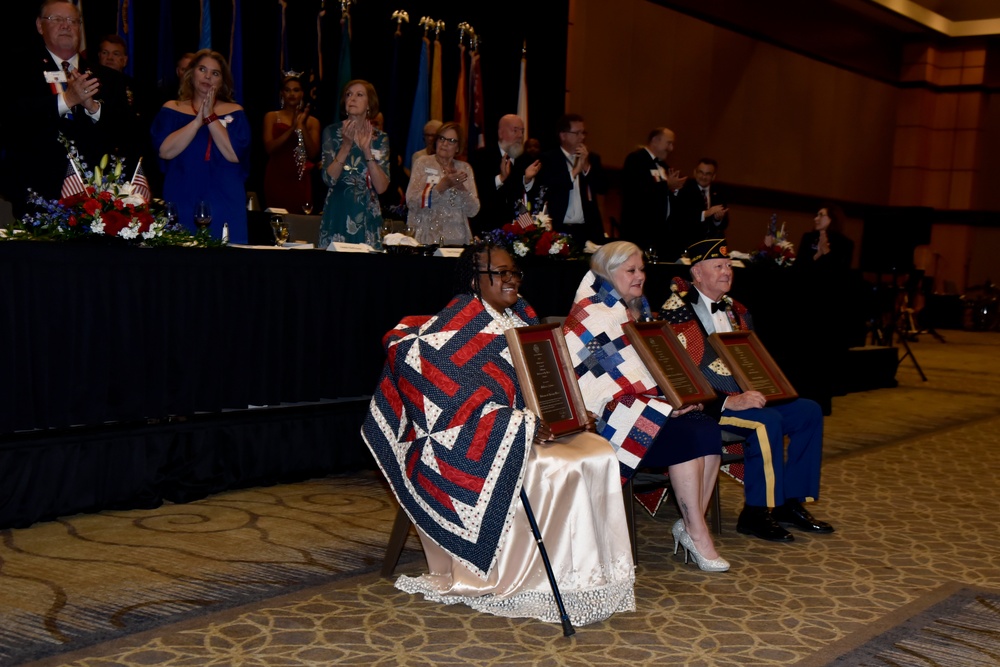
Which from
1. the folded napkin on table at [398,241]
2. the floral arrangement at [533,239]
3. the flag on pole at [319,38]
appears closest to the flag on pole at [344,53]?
the flag on pole at [319,38]

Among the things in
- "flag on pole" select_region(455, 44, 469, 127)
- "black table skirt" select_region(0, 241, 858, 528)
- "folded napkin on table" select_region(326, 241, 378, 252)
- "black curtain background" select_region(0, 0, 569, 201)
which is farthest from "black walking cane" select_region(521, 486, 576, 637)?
"flag on pole" select_region(455, 44, 469, 127)

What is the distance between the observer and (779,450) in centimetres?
466

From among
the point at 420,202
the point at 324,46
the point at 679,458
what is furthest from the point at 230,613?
the point at 324,46

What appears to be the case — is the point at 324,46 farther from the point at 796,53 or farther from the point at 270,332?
the point at 796,53

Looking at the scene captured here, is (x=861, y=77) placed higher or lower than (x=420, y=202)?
higher

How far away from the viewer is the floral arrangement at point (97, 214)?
4.28 meters

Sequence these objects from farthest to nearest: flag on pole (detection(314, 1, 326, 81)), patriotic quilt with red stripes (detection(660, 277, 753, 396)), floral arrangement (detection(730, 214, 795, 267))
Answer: flag on pole (detection(314, 1, 326, 81)) < floral arrangement (detection(730, 214, 795, 267)) < patriotic quilt with red stripes (detection(660, 277, 753, 396))

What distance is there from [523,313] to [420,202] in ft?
8.29

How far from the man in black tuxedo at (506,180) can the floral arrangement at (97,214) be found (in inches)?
106

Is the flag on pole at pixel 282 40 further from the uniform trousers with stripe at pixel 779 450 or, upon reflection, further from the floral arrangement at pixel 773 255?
the uniform trousers with stripe at pixel 779 450

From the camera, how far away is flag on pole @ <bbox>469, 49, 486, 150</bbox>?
10.9 m

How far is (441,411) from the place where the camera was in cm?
352

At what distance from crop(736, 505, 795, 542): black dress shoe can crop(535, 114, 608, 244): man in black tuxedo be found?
3.01m

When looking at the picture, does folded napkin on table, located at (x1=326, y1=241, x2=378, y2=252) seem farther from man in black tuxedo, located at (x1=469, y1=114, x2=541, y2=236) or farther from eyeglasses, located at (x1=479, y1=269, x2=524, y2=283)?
eyeglasses, located at (x1=479, y1=269, x2=524, y2=283)
